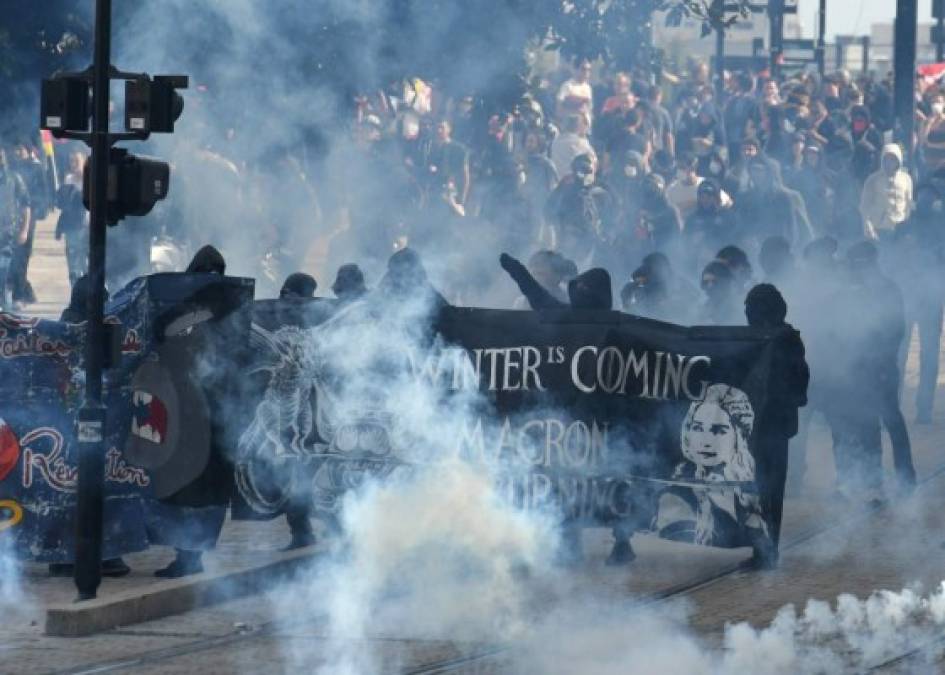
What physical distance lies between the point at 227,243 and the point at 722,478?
10.3m

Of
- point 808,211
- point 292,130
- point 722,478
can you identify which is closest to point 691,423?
point 722,478

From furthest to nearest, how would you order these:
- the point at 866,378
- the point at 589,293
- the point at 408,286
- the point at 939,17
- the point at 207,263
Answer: the point at 939,17
the point at 866,378
the point at 589,293
the point at 207,263
the point at 408,286

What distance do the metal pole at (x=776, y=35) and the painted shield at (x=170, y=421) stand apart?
24408 mm

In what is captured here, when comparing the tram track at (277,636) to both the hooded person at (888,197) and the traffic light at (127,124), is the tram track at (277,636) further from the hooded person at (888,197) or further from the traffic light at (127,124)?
the hooded person at (888,197)

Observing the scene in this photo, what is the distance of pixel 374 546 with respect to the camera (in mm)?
12469

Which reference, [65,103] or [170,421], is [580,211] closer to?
[170,421]

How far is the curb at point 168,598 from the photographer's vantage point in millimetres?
11344

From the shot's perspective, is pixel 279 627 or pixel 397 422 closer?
pixel 279 627

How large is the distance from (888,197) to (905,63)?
1515 millimetres

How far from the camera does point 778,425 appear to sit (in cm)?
1334

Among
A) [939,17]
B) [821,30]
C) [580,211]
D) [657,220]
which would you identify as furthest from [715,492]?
[821,30]

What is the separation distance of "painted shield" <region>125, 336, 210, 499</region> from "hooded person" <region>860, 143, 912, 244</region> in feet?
43.1

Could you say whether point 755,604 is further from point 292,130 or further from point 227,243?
point 227,243

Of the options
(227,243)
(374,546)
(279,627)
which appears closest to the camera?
(279,627)
